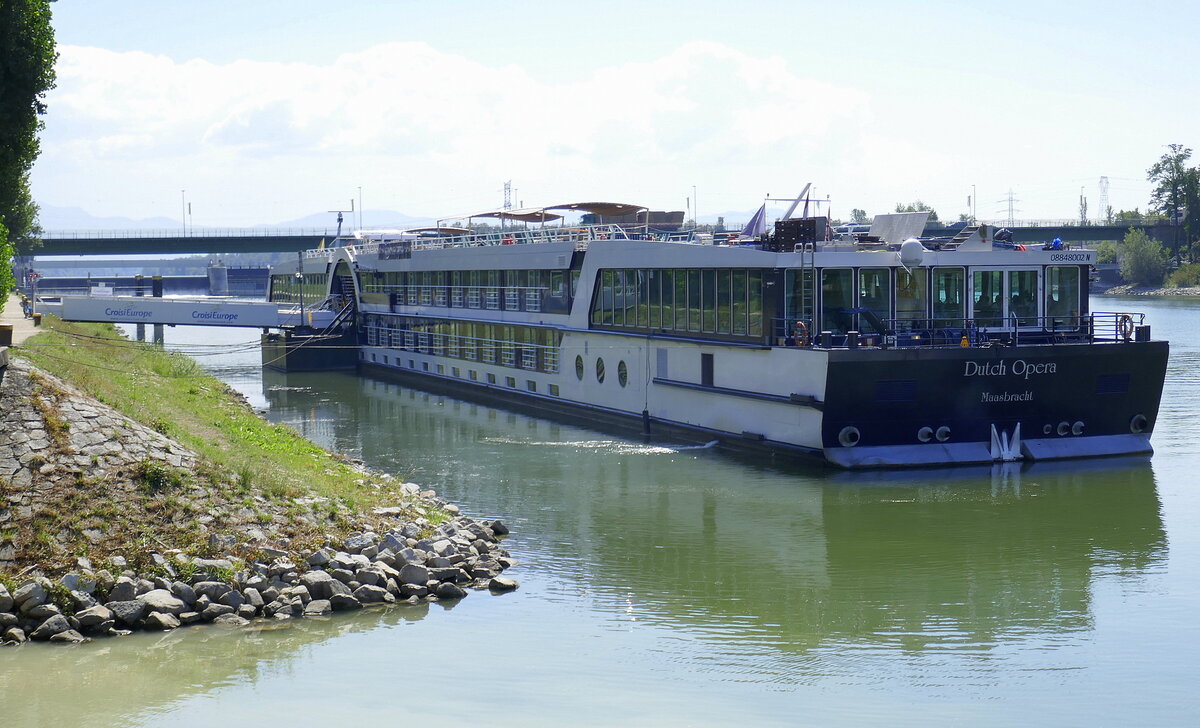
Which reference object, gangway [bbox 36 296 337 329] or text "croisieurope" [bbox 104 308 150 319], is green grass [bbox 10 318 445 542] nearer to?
gangway [bbox 36 296 337 329]

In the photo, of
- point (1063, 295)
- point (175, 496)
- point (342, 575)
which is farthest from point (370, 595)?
point (1063, 295)

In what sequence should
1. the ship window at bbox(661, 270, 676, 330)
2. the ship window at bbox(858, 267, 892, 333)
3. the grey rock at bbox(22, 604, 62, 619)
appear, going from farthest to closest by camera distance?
the ship window at bbox(661, 270, 676, 330) < the ship window at bbox(858, 267, 892, 333) < the grey rock at bbox(22, 604, 62, 619)

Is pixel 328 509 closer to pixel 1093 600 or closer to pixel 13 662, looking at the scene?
pixel 13 662

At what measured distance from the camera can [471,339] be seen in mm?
46406

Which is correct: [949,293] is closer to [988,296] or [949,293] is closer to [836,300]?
[988,296]

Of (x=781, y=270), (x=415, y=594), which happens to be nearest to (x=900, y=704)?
(x=415, y=594)

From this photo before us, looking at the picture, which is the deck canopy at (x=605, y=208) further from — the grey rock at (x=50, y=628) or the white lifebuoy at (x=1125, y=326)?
the grey rock at (x=50, y=628)

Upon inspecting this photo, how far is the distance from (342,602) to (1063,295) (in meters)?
18.9

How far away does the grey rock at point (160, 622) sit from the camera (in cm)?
1617

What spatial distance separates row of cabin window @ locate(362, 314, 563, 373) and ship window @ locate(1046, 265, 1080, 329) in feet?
49.4

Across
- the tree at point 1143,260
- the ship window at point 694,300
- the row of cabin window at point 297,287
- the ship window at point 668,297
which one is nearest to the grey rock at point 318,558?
the ship window at point 694,300

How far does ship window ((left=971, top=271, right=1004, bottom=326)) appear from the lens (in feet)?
Result: 93.1

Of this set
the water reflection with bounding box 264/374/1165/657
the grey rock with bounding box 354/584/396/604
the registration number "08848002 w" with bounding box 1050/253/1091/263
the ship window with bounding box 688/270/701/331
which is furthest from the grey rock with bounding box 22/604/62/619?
the registration number "08848002 w" with bounding box 1050/253/1091/263

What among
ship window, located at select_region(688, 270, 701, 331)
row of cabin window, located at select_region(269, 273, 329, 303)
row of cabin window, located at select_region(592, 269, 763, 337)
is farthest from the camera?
row of cabin window, located at select_region(269, 273, 329, 303)
